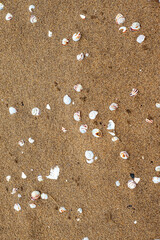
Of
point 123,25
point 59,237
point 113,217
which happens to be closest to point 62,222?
point 59,237

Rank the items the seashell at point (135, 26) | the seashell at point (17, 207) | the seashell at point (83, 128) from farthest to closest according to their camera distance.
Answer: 1. the seashell at point (17, 207)
2. the seashell at point (83, 128)
3. the seashell at point (135, 26)

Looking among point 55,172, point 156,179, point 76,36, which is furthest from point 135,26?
point 55,172

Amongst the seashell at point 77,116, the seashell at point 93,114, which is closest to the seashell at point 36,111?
the seashell at point 77,116

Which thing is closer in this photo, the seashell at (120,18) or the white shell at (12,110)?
the seashell at (120,18)

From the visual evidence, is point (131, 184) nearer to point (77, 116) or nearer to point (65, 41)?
point (77, 116)

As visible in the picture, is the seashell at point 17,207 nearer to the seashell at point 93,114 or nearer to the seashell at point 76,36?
the seashell at point 93,114

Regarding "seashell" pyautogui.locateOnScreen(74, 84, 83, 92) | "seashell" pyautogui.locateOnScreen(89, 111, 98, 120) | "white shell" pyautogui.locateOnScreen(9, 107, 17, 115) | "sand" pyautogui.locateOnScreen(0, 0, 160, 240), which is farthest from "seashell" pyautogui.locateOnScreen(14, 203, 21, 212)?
"seashell" pyautogui.locateOnScreen(74, 84, 83, 92)

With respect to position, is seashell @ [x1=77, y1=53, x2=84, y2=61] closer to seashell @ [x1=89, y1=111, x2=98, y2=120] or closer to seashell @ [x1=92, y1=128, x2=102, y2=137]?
seashell @ [x1=89, y1=111, x2=98, y2=120]

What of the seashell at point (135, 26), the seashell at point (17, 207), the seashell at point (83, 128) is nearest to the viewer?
the seashell at point (135, 26)

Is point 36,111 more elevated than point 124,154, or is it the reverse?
point 36,111
